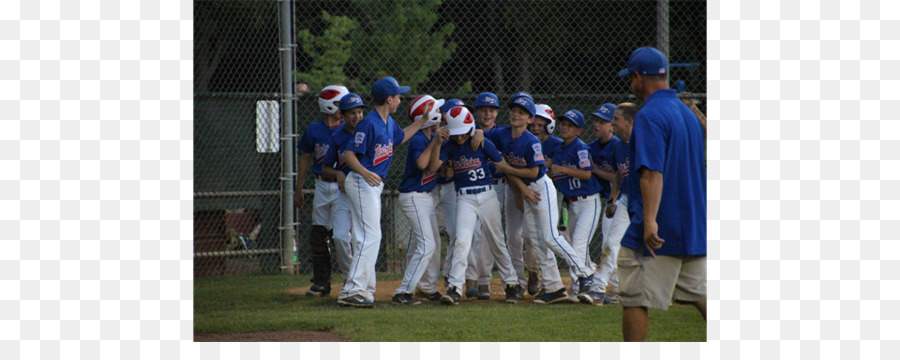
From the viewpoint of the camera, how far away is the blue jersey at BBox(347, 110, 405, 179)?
5.70m

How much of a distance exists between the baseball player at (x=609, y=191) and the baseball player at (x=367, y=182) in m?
1.41

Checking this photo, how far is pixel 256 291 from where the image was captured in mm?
6840

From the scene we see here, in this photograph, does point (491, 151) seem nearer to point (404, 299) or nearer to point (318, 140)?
point (404, 299)

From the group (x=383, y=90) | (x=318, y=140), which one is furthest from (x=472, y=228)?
(x=318, y=140)

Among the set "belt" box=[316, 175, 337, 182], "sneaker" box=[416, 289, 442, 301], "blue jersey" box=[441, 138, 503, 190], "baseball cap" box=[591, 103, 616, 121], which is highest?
"baseball cap" box=[591, 103, 616, 121]

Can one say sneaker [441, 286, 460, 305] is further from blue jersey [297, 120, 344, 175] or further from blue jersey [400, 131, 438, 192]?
blue jersey [297, 120, 344, 175]

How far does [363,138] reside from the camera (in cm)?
569

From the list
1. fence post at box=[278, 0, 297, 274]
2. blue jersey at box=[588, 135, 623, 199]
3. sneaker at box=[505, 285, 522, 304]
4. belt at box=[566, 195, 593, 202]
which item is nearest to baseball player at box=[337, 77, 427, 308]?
sneaker at box=[505, 285, 522, 304]

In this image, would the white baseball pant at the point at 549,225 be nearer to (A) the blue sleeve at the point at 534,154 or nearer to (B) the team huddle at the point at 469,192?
(B) the team huddle at the point at 469,192

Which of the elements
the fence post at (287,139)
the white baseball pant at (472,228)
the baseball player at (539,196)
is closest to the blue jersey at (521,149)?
the baseball player at (539,196)

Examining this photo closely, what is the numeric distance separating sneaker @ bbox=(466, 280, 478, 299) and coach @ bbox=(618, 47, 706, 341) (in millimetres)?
2960

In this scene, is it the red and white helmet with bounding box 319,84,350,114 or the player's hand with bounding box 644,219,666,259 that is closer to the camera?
the player's hand with bounding box 644,219,666,259

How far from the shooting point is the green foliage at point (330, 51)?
11.6m

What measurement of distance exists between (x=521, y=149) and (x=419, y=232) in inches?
33.9
